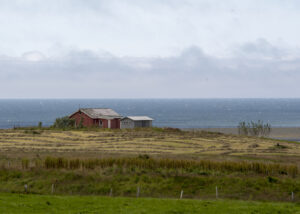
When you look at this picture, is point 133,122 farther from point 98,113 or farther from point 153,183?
point 153,183

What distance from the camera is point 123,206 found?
916 inches

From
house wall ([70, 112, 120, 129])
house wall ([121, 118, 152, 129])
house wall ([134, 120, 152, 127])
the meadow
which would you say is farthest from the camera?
house wall ([70, 112, 120, 129])

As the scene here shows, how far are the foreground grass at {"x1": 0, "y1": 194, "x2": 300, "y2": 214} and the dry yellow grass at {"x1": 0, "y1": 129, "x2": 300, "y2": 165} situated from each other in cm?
2160

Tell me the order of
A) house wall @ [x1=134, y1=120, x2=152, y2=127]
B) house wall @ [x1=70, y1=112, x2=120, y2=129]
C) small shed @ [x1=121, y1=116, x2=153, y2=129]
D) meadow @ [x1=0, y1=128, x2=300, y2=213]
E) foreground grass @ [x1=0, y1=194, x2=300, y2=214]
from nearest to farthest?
foreground grass @ [x1=0, y1=194, x2=300, y2=214] → meadow @ [x1=0, y1=128, x2=300, y2=213] → small shed @ [x1=121, y1=116, x2=153, y2=129] → house wall @ [x1=134, y1=120, x2=152, y2=127] → house wall @ [x1=70, y1=112, x2=120, y2=129]

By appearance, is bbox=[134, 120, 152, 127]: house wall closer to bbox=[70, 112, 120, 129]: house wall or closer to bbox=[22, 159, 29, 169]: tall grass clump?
bbox=[70, 112, 120, 129]: house wall

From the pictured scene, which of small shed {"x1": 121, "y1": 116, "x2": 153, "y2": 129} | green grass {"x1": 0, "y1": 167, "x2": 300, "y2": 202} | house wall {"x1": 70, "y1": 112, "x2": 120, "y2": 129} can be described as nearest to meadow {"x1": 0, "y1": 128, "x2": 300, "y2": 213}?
green grass {"x1": 0, "y1": 167, "x2": 300, "y2": 202}

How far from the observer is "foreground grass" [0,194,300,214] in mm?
21922

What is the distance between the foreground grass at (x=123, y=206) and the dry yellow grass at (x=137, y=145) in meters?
21.6

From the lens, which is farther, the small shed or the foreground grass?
the small shed

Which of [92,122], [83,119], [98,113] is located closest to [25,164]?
[92,122]

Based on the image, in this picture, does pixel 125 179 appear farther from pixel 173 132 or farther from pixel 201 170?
pixel 173 132

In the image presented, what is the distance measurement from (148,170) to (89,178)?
5.97m

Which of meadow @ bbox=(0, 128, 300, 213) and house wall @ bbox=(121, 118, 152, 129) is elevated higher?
house wall @ bbox=(121, 118, 152, 129)

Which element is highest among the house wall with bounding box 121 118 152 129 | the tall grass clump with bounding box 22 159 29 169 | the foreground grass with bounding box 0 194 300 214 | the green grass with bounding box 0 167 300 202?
the house wall with bounding box 121 118 152 129
